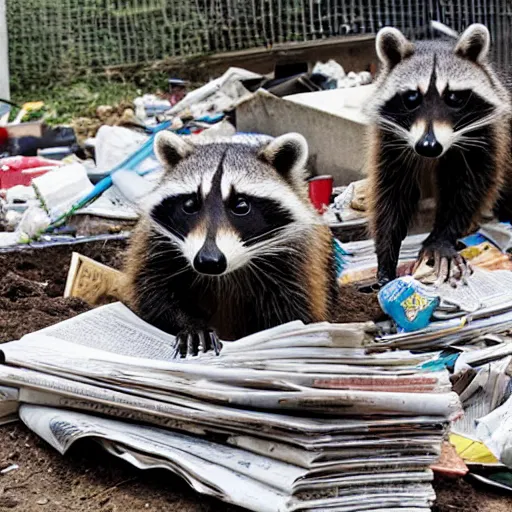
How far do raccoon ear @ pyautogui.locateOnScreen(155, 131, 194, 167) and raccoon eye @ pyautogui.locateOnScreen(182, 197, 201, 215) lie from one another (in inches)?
12.6

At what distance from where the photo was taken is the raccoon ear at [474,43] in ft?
16.6

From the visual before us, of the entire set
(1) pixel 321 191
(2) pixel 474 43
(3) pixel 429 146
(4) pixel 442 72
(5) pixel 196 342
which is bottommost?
(1) pixel 321 191

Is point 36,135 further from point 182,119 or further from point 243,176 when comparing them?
point 243,176

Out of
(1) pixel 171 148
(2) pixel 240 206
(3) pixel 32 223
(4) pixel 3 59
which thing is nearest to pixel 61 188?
(3) pixel 32 223

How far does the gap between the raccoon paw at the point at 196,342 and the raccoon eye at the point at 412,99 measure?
6.61 feet

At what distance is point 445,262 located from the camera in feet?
16.0

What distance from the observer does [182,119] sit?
27.6 feet

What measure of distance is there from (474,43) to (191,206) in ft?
7.10

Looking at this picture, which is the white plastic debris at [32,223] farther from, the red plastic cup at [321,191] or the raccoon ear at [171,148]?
the raccoon ear at [171,148]

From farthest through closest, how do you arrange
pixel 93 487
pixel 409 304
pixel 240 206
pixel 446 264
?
pixel 446 264
pixel 409 304
pixel 240 206
pixel 93 487

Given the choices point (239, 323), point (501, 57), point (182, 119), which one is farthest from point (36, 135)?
point (239, 323)

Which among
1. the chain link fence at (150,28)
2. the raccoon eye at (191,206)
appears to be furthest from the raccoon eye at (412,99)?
the chain link fence at (150,28)

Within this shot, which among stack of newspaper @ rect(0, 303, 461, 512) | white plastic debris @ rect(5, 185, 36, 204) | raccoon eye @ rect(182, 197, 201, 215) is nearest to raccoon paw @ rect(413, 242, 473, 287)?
raccoon eye @ rect(182, 197, 201, 215)

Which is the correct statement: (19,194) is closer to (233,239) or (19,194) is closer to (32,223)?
(32,223)
